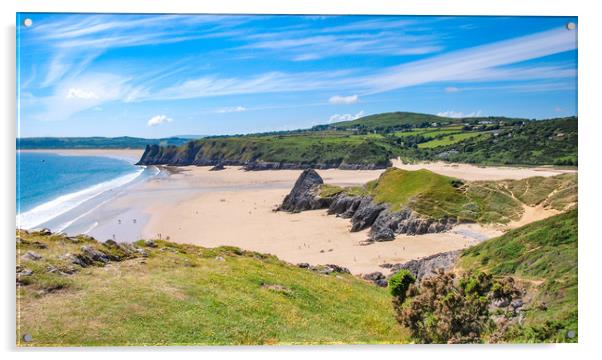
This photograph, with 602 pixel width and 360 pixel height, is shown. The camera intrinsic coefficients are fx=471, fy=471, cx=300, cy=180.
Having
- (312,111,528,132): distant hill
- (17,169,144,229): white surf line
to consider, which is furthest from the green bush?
(17,169,144,229): white surf line

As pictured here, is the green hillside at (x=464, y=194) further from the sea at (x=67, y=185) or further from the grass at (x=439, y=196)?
the sea at (x=67, y=185)

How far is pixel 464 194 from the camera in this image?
655 inches

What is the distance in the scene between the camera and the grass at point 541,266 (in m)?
11.4

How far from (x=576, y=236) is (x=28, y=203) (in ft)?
51.7

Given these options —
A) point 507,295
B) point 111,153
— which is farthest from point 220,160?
point 507,295

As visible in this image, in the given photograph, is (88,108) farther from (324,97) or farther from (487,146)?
(487,146)

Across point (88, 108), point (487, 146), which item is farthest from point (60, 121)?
point (487, 146)

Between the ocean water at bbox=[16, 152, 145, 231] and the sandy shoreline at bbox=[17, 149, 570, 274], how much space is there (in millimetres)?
1153

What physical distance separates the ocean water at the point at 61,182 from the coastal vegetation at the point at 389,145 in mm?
3076

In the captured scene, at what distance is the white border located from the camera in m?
11.4

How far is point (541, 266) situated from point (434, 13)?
7.34m

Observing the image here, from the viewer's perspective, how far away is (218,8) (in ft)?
40.3

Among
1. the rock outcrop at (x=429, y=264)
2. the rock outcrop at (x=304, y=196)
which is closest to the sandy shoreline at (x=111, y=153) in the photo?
the rock outcrop at (x=304, y=196)

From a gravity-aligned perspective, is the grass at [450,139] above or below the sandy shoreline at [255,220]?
above
